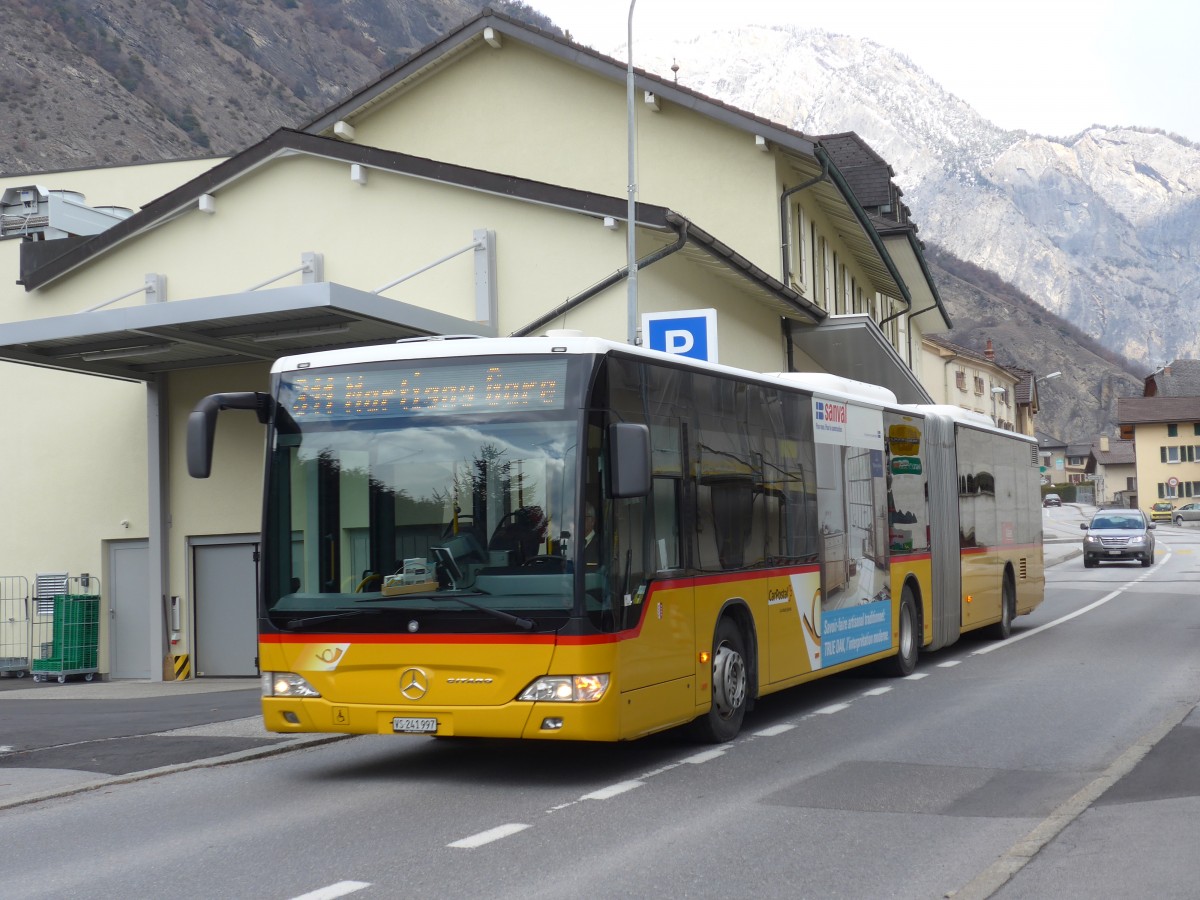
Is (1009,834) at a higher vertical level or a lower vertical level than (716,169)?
lower

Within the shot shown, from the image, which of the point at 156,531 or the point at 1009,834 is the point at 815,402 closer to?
the point at 1009,834

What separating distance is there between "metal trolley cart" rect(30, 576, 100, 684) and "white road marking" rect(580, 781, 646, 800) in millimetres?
15047

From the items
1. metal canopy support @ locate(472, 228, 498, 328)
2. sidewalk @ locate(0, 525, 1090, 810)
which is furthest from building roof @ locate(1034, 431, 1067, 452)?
sidewalk @ locate(0, 525, 1090, 810)

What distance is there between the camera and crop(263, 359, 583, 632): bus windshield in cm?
918

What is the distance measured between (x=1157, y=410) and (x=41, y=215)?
355 feet

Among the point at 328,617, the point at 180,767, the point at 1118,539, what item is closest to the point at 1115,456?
the point at 1118,539

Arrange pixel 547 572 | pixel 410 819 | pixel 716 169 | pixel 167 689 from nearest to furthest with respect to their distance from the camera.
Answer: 1. pixel 410 819
2. pixel 547 572
3. pixel 167 689
4. pixel 716 169

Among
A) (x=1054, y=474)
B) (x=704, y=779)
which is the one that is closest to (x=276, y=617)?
(x=704, y=779)

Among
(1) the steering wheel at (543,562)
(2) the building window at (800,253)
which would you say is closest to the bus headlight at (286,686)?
(1) the steering wheel at (543,562)

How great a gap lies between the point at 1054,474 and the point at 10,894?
598 ft

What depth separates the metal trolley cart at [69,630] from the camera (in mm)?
22250

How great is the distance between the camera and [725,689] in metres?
11.1

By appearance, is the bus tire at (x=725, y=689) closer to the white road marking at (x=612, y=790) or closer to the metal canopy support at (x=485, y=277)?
the white road marking at (x=612, y=790)

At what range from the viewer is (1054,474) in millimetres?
179875
